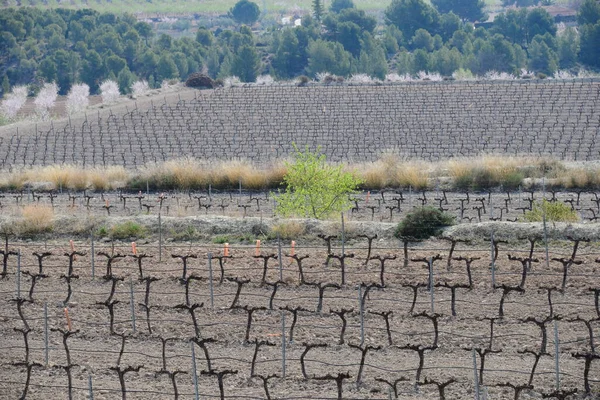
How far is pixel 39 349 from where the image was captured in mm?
19000

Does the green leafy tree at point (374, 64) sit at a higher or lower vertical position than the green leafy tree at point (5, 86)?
higher

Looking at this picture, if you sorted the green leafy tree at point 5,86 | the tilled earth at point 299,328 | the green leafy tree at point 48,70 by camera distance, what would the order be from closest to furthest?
the tilled earth at point 299,328 < the green leafy tree at point 5,86 < the green leafy tree at point 48,70

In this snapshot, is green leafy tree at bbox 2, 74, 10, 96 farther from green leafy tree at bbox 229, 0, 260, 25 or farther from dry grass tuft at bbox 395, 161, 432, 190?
dry grass tuft at bbox 395, 161, 432, 190

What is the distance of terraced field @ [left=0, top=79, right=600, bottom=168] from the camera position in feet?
186

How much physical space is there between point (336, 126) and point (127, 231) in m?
35.6

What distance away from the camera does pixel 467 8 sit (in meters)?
158

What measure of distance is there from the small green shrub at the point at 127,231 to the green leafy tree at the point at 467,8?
132m

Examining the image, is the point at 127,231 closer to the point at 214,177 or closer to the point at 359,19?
the point at 214,177

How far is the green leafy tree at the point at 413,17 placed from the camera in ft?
Result: 444

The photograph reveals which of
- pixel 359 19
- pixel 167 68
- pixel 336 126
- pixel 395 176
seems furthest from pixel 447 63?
pixel 395 176

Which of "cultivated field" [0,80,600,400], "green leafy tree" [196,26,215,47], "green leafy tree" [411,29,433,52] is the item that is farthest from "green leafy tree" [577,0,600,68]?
"cultivated field" [0,80,600,400]

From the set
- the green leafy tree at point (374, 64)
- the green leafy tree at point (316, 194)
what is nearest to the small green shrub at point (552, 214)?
the green leafy tree at point (316, 194)

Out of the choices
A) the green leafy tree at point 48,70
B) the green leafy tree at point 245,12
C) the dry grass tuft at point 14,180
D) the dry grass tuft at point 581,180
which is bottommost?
the green leafy tree at point 245,12

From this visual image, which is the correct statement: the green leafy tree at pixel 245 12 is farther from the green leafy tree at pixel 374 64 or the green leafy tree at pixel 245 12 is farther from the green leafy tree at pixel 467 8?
the green leafy tree at pixel 374 64
